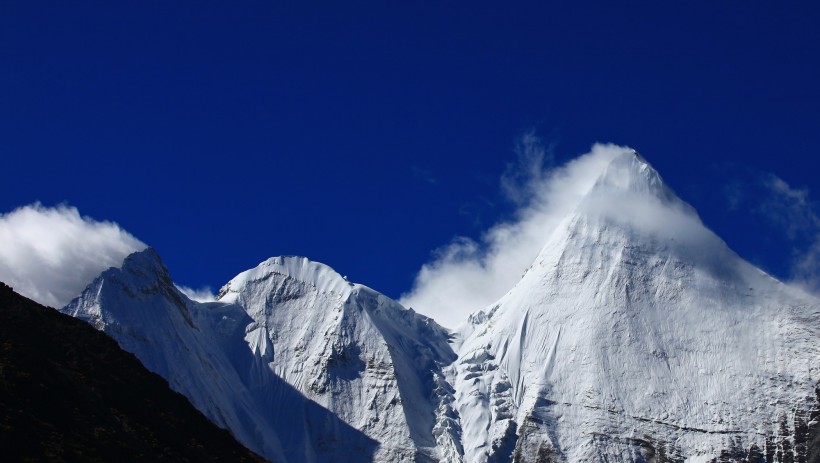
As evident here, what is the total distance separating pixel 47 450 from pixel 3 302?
79.4 ft

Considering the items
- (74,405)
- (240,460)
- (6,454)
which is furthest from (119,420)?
(6,454)

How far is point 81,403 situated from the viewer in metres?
86.2

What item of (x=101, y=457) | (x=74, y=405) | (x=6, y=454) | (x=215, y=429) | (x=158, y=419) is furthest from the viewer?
(x=215, y=429)

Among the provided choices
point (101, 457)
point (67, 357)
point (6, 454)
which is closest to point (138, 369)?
point (67, 357)

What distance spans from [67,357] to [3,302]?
714 cm

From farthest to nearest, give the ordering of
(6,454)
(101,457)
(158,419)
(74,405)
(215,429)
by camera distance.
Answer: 1. (215,429)
2. (158,419)
3. (74,405)
4. (101,457)
5. (6,454)

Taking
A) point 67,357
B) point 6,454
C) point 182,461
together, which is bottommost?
→ point 6,454

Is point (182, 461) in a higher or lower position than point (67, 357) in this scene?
lower

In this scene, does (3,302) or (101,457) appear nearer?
(101,457)

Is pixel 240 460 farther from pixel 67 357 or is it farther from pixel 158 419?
pixel 67 357

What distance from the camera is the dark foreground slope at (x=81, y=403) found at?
7856 centimetres

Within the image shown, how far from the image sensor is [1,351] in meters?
86.7

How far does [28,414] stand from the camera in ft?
263

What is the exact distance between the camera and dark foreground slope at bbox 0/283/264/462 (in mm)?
78562
